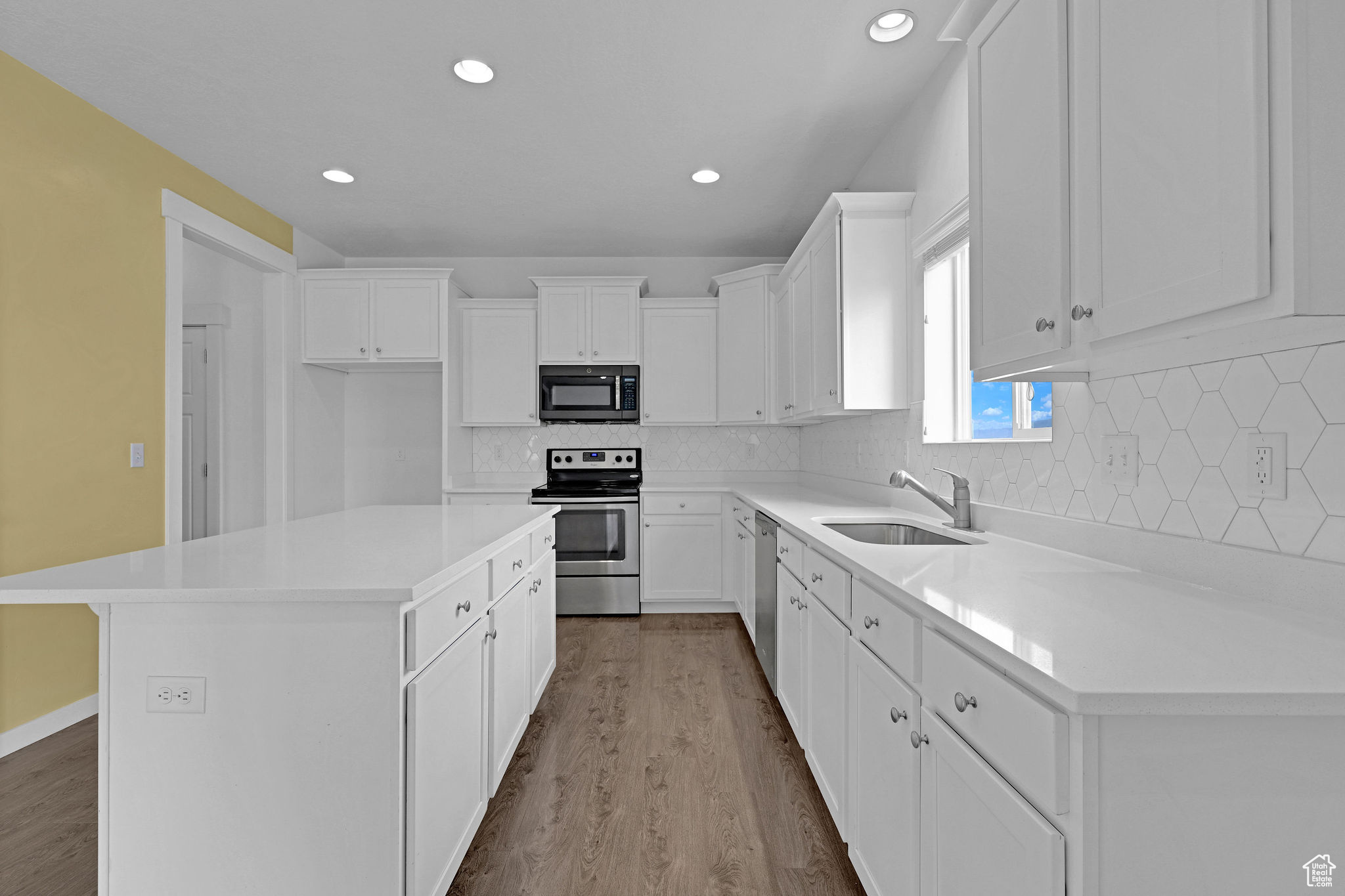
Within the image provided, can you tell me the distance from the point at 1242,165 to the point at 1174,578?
0.82 meters

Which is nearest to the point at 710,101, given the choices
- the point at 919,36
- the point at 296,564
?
the point at 919,36

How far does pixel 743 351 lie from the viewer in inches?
172

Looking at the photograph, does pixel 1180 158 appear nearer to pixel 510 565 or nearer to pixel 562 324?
pixel 510 565

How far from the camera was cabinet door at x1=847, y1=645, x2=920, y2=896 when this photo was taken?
3.98ft

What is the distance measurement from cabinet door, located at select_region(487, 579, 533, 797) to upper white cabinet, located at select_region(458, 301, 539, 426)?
230cm

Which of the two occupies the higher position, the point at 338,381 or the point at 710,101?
the point at 710,101

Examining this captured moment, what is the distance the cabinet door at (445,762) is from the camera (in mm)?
1294

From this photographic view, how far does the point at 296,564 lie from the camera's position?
4.72 feet

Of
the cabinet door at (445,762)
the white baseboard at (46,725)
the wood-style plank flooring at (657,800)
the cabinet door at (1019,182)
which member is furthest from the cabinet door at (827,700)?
the white baseboard at (46,725)

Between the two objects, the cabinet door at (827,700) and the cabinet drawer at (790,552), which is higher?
the cabinet drawer at (790,552)

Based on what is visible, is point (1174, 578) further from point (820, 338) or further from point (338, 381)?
point (338, 381)

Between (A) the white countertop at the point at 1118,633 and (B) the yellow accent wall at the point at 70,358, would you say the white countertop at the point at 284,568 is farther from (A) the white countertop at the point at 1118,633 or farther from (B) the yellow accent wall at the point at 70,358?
(B) the yellow accent wall at the point at 70,358

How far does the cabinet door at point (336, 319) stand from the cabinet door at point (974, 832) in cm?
425

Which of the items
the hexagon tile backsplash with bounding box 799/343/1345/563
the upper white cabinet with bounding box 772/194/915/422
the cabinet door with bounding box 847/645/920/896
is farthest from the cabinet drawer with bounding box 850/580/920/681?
the upper white cabinet with bounding box 772/194/915/422
